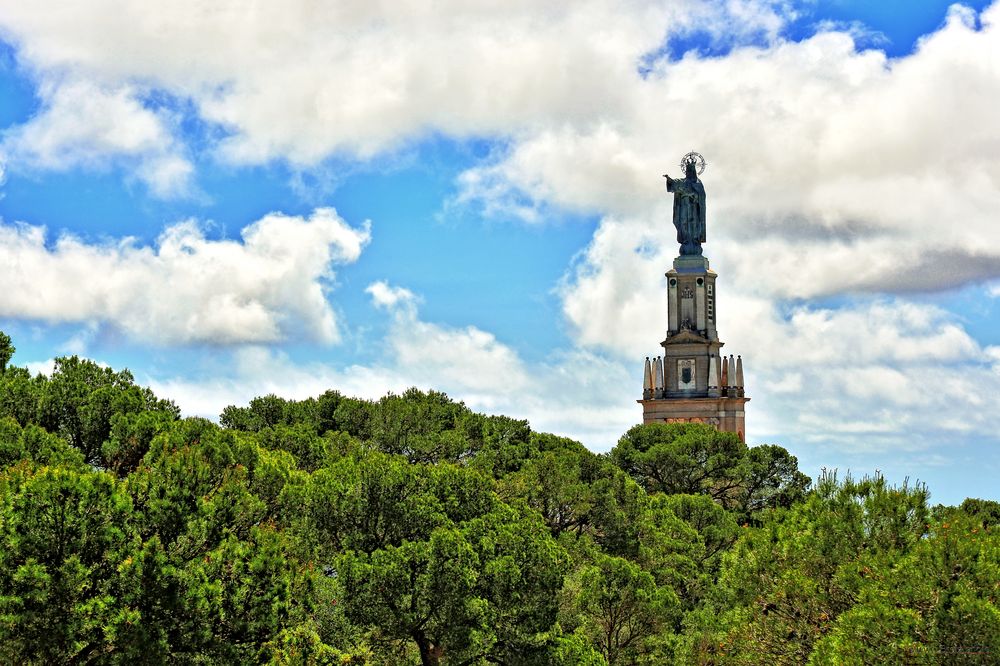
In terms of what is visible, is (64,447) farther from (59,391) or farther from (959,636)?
(959,636)

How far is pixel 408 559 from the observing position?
4631cm

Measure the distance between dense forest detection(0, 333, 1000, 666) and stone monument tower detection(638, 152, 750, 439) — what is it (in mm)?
51973

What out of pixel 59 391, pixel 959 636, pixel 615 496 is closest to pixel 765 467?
pixel 615 496

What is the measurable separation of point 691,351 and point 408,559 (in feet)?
284

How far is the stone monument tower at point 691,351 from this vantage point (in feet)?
419

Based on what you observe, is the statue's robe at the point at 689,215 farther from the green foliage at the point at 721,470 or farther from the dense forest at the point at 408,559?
the dense forest at the point at 408,559

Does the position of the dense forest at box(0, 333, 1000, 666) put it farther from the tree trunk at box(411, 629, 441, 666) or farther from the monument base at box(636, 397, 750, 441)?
the monument base at box(636, 397, 750, 441)

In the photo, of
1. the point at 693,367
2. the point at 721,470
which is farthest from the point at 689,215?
the point at 721,470

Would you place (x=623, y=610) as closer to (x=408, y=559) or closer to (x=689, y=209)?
(x=408, y=559)

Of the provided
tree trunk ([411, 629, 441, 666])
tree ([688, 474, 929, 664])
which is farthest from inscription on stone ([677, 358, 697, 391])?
tree ([688, 474, 929, 664])

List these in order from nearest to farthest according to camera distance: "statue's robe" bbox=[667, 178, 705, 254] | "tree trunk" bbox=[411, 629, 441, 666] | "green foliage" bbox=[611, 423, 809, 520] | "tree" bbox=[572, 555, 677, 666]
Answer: "tree trunk" bbox=[411, 629, 441, 666]
"tree" bbox=[572, 555, 677, 666]
"green foliage" bbox=[611, 423, 809, 520]
"statue's robe" bbox=[667, 178, 705, 254]

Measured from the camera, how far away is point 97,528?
113 ft

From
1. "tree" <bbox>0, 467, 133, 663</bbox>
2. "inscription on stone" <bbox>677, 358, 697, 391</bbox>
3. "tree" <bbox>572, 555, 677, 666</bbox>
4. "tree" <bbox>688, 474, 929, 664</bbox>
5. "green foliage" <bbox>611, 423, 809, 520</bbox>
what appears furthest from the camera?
"inscription on stone" <bbox>677, 358, 697, 391</bbox>

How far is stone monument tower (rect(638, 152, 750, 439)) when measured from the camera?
127562 mm
